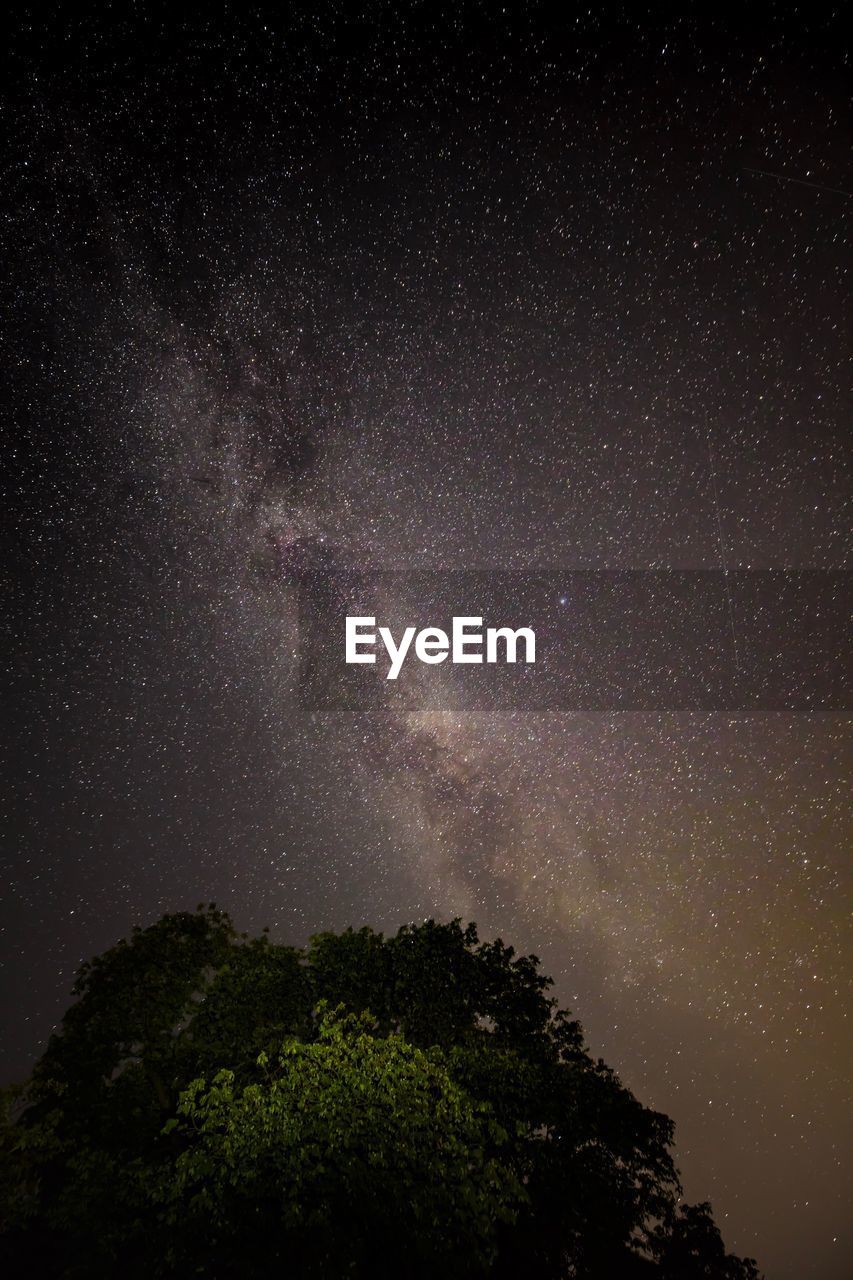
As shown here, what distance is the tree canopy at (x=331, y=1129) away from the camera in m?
8.19

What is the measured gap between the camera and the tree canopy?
Answer: 26.9 ft

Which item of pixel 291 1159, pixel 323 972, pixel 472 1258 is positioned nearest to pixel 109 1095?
pixel 323 972

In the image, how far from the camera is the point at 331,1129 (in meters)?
8.40

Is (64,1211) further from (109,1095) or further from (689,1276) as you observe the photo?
(689,1276)

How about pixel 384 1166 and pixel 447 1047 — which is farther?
pixel 447 1047

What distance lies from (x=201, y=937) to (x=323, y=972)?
3474 millimetres

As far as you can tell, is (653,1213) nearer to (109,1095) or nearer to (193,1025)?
(193,1025)

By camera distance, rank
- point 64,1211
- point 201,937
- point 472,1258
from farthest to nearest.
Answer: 1. point 201,937
2. point 64,1211
3. point 472,1258

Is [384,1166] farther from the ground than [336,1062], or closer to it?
closer to it

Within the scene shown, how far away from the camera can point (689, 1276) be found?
11102 millimetres

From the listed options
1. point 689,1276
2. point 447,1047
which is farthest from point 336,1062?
point 689,1276

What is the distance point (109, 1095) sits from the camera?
448 inches

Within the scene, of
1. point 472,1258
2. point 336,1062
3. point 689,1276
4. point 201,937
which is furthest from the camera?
point 201,937

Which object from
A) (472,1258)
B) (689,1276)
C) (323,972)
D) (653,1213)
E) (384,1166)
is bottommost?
(689,1276)
